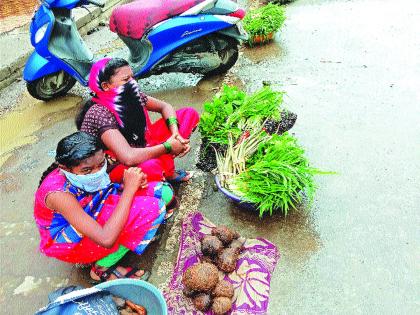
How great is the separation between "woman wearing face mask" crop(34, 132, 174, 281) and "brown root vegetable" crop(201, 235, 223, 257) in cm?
33

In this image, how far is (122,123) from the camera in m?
2.75

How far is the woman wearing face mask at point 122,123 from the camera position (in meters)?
2.56

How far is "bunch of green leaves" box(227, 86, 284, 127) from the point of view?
10.1ft

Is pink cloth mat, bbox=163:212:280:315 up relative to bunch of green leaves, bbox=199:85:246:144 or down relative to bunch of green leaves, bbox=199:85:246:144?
down

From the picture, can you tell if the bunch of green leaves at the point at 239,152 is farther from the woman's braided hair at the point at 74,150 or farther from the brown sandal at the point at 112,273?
the woman's braided hair at the point at 74,150

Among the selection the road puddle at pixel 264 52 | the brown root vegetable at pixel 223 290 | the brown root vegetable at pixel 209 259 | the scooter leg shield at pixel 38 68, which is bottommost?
the road puddle at pixel 264 52

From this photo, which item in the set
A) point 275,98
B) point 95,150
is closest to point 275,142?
point 275,98

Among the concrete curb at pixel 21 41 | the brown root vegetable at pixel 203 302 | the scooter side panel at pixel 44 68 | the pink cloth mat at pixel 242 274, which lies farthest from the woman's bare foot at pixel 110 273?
the concrete curb at pixel 21 41

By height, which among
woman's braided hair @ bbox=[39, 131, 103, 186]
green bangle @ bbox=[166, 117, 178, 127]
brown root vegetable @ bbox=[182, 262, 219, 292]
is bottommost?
brown root vegetable @ bbox=[182, 262, 219, 292]

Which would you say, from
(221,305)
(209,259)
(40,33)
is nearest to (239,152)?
(209,259)

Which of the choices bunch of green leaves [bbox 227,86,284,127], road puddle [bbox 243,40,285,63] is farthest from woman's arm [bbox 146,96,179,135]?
road puddle [bbox 243,40,285,63]

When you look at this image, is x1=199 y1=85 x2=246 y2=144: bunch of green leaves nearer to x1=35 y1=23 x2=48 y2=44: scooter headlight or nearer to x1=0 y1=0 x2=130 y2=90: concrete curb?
x1=35 y1=23 x2=48 y2=44: scooter headlight

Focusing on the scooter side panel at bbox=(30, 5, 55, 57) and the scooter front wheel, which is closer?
the scooter side panel at bbox=(30, 5, 55, 57)

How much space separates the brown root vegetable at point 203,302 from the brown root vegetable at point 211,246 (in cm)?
30
